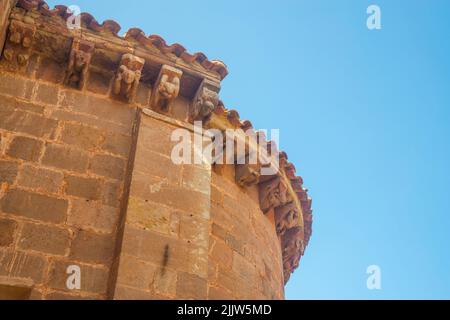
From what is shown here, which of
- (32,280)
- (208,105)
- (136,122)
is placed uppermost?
(208,105)

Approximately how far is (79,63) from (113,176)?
4.16 ft

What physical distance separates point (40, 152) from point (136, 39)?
172cm

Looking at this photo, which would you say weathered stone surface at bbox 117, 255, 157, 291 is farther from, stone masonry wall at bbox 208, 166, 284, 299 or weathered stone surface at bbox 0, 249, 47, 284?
stone masonry wall at bbox 208, 166, 284, 299

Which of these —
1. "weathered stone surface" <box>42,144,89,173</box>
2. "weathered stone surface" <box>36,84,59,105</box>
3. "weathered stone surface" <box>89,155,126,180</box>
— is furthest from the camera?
"weathered stone surface" <box>36,84,59,105</box>

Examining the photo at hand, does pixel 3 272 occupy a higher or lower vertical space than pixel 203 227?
lower

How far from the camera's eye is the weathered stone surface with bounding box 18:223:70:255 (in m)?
4.60

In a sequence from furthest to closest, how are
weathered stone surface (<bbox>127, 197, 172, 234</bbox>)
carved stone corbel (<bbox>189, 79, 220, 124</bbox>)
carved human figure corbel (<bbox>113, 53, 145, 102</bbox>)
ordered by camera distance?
carved stone corbel (<bbox>189, 79, 220, 124</bbox>) → carved human figure corbel (<bbox>113, 53, 145, 102</bbox>) → weathered stone surface (<bbox>127, 197, 172, 234</bbox>)

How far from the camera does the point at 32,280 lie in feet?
Answer: 14.5

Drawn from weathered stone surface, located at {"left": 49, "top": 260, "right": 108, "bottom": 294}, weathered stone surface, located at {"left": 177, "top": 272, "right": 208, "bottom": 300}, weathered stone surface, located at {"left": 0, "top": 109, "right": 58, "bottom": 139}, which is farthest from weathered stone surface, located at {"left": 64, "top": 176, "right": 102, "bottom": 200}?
weathered stone surface, located at {"left": 177, "top": 272, "right": 208, "bottom": 300}

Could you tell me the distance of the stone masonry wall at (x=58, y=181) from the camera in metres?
4.55
